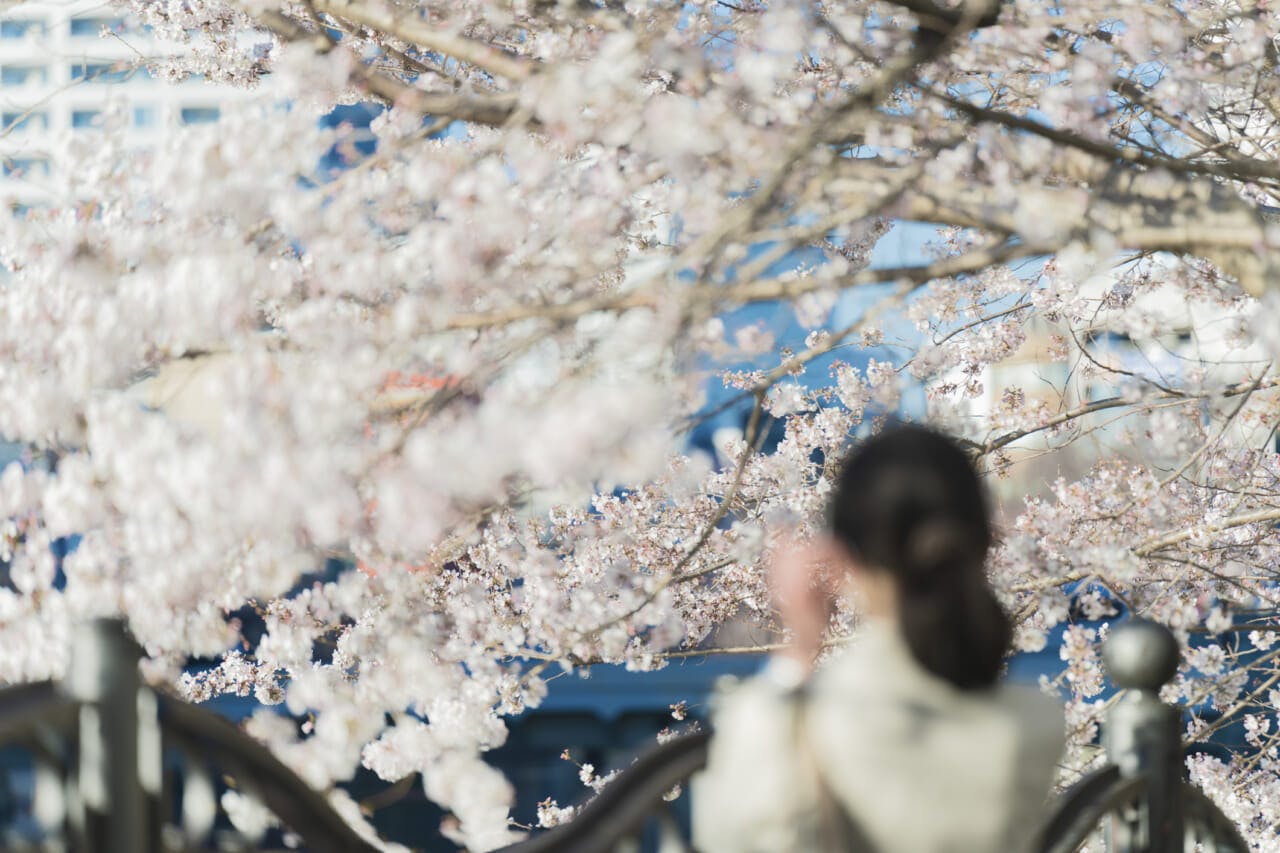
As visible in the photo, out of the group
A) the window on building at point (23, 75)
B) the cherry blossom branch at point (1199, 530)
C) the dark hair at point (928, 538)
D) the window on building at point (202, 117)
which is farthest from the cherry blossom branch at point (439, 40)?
the cherry blossom branch at point (1199, 530)

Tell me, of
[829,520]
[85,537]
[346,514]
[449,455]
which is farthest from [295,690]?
[829,520]

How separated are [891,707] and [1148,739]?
169 centimetres

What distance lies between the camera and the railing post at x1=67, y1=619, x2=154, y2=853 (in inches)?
59.8

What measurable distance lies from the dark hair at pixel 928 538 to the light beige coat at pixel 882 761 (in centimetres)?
4

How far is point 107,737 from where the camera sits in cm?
152

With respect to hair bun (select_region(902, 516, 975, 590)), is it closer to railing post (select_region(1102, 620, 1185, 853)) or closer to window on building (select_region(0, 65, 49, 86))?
railing post (select_region(1102, 620, 1185, 853))

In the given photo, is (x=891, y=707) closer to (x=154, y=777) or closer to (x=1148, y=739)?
(x=154, y=777)

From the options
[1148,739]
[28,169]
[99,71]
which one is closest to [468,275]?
[28,169]

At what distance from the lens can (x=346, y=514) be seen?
2.25 meters

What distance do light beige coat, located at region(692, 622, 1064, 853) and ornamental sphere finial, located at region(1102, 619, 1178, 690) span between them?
139 centimetres

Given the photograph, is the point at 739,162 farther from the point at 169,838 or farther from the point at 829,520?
the point at 169,838

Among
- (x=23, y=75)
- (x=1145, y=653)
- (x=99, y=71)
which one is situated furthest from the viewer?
(x=23, y=75)

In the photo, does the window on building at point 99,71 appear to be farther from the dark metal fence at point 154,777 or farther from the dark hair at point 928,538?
the dark hair at point 928,538

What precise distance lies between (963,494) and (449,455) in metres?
1.03
